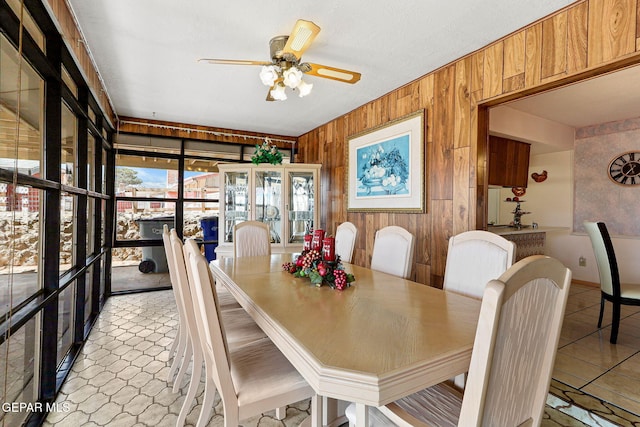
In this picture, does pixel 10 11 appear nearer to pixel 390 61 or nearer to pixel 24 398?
pixel 24 398

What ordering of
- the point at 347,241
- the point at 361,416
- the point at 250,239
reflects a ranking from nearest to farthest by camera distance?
the point at 361,416
the point at 347,241
the point at 250,239

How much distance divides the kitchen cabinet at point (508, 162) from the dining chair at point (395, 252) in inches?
104

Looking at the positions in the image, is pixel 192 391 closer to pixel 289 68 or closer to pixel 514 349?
pixel 514 349

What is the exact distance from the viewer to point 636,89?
290 centimetres

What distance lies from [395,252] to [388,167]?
117 centimetres

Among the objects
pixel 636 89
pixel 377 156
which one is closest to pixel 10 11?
pixel 377 156

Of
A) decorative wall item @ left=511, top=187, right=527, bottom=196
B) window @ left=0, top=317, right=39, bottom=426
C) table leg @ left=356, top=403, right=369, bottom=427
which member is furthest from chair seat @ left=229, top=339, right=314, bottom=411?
decorative wall item @ left=511, top=187, right=527, bottom=196

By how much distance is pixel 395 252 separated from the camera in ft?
7.29

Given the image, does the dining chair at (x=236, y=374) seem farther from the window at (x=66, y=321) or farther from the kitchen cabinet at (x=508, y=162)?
the kitchen cabinet at (x=508, y=162)

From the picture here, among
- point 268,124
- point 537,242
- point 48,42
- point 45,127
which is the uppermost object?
point 268,124

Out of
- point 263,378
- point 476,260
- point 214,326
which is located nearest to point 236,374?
point 263,378

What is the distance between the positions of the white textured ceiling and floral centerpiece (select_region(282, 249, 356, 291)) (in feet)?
4.85

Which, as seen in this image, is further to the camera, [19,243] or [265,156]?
[265,156]

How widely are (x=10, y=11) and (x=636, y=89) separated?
4.70m
